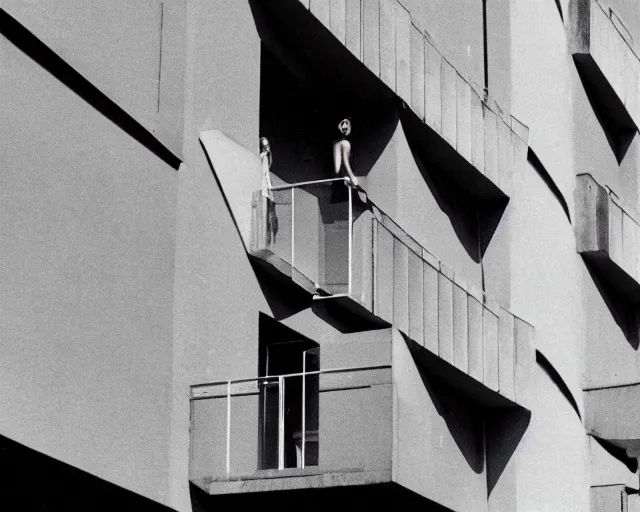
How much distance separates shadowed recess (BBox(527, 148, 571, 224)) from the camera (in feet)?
106

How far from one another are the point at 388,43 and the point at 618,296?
456 inches

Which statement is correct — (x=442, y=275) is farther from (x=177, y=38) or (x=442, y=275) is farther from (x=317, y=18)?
(x=177, y=38)

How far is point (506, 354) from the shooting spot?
2906cm

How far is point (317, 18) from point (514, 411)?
308 inches

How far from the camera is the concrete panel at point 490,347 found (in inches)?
1110

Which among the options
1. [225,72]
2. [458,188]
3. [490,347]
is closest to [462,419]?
[490,347]

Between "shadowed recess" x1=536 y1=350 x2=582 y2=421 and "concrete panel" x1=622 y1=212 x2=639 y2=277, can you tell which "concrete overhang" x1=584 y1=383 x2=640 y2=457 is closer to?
"shadowed recess" x1=536 y1=350 x2=582 y2=421

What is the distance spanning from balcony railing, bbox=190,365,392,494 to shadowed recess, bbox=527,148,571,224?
10575mm

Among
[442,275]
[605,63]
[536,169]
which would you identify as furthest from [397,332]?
[605,63]

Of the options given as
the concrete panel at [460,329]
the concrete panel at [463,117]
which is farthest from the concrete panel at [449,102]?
the concrete panel at [460,329]

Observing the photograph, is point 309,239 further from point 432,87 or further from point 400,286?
point 432,87

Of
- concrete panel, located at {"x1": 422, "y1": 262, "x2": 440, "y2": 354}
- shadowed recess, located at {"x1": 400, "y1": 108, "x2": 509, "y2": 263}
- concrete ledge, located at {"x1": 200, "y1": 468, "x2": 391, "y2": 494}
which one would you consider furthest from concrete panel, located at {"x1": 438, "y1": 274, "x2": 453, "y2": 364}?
concrete ledge, located at {"x1": 200, "y1": 468, "x2": 391, "y2": 494}

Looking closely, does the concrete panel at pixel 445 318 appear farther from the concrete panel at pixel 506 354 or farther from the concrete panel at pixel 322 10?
the concrete panel at pixel 322 10

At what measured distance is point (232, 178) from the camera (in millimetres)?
22906
